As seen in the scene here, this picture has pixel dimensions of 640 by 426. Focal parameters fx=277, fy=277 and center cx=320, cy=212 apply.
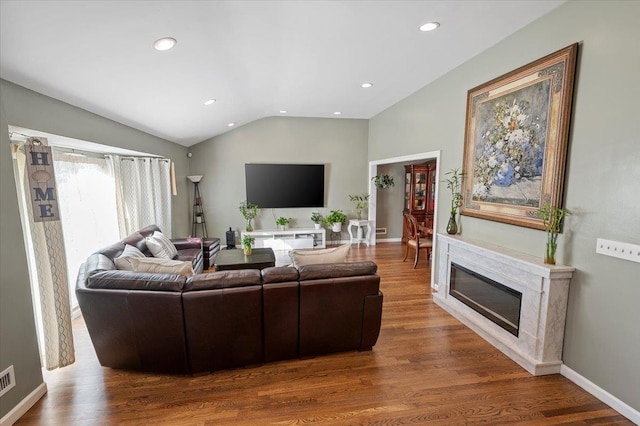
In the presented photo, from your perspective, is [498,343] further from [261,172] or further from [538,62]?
[261,172]

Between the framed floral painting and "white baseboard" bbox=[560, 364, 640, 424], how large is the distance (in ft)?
4.09

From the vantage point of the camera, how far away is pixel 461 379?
2.30 metres

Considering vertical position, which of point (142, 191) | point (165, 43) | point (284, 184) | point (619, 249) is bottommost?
point (619, 249)

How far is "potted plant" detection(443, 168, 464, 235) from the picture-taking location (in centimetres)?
358

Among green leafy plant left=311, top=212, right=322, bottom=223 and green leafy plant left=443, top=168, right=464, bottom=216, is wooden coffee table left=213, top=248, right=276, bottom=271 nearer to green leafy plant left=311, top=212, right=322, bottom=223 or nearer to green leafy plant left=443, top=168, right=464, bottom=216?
green leafy plant left=311, top=212, right=322, bottom=223

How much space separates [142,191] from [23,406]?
3.37 metres

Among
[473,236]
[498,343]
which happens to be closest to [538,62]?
[473,236]

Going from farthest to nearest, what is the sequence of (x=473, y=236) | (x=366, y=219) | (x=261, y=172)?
1. (x=366, y=219)
2. (x=261, y=172)
3. (x=473, y=236)

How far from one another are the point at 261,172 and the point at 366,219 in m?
A: 2.83

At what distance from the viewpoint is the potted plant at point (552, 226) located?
2318 millimetres

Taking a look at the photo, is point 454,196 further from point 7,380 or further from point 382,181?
point 7,380

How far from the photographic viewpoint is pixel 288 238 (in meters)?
6.46

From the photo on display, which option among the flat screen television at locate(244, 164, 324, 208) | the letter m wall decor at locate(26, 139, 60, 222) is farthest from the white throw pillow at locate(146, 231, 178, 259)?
the flat screen television at locate(244, 164, 324, 208)

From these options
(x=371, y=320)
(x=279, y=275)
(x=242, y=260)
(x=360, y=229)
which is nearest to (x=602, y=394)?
(x=371, y=320)
